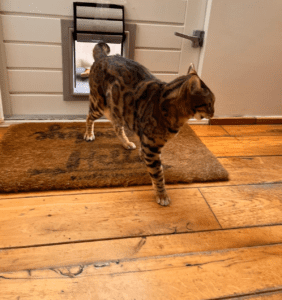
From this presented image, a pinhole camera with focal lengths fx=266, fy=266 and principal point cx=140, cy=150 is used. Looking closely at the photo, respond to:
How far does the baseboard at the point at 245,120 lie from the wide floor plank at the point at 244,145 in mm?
241

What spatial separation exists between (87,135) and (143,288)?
116 centimetres

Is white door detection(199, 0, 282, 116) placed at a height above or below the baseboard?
above

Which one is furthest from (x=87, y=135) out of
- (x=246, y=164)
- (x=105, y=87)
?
(x=246, y=164)

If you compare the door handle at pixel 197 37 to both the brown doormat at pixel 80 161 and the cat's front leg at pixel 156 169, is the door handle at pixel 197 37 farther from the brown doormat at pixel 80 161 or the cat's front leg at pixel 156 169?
the cat's front leg at pixel 156 169

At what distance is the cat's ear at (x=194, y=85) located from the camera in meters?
1.06

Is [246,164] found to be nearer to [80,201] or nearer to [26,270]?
[80,201]

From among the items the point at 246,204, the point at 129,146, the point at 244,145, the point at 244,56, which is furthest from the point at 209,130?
the point at 246,204

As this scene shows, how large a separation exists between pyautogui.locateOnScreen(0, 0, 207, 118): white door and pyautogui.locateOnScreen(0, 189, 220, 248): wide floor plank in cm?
98

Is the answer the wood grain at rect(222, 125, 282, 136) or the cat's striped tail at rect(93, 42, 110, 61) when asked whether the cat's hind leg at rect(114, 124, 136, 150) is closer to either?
the cat's striped tail at rect(93, 42, 110, 61)

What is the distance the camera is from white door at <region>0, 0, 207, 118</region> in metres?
1.79

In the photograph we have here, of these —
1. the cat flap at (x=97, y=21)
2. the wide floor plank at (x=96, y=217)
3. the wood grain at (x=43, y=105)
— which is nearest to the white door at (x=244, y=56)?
the cat flap at (x=97, y=21)

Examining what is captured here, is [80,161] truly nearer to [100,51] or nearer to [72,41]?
[100,51]

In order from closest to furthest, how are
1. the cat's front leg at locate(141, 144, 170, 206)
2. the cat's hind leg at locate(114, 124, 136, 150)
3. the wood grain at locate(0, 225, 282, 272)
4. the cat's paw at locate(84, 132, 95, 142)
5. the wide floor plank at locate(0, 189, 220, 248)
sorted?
the wood grain at locate(0, 225, 282, 272) < the wide floor plank at locate(0, 189, 220, 248) < the cat's front leg at locate(141, 144, 170, 206) < the cat's hind leg at locate(114, 124, 136, 150) < the cat's paw at locate(84, 132, 95, 142)

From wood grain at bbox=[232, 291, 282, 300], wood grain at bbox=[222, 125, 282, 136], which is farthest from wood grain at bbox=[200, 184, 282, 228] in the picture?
wood grain at bbox=[222, 125, 282, 136]
